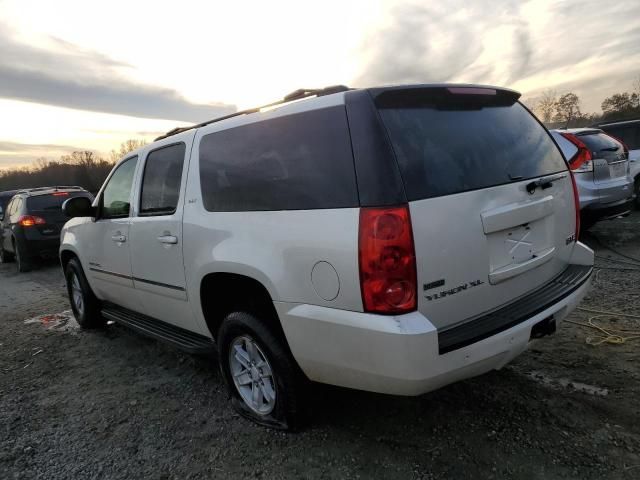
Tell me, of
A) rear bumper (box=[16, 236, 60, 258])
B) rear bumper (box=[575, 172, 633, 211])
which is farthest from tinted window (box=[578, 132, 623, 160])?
rear bumper (box=[16, 236, 60, 258])

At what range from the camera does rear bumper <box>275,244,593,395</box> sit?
2.07 meters

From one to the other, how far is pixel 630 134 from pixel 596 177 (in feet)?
13.9

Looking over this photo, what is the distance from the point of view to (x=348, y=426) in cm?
290

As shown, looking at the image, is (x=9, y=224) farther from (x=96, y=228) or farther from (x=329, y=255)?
(x=329, y=255)

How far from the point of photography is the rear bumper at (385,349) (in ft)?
6.79


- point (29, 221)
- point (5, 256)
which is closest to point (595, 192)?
point (29, 221)

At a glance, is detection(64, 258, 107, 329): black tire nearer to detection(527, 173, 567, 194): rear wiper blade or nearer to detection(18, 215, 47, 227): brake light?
detection(527, 173, 567, 194): rear wiper blade

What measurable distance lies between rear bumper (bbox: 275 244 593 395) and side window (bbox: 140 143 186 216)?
Answer: 143cm

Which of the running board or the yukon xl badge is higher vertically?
the yukon xl badge

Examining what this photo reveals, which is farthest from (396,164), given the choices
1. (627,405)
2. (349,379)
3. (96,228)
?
(96,228)

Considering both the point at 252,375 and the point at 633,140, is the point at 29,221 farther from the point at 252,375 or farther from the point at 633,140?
the point at 633,140

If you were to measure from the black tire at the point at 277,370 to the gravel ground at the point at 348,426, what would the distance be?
0.11 meters

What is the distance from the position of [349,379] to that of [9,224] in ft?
36.3

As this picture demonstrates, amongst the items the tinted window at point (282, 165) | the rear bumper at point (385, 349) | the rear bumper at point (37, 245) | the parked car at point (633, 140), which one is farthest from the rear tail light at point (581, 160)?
the rear bumper at point (37, 245)
